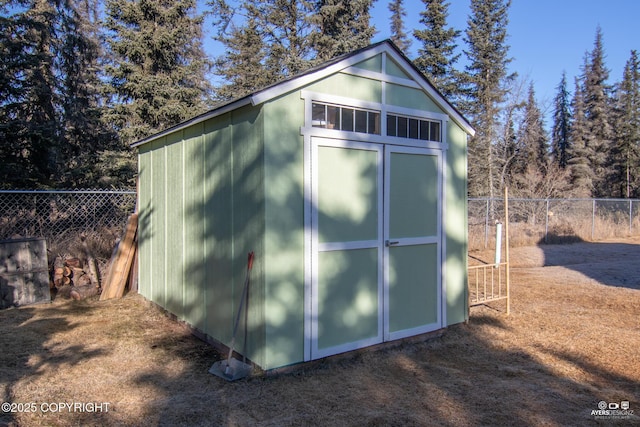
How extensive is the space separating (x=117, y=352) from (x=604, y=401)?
465cm

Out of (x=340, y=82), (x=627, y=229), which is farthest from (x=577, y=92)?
(x=340, y=82)

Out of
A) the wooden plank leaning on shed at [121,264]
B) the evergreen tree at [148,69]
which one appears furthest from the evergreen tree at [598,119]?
the wooden plank leaning on shed at [121,264]

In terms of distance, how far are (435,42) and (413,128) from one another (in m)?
17.1

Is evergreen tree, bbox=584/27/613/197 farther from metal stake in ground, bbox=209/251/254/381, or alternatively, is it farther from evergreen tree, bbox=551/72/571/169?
metal stake in ground, bbox=209/251/254/381

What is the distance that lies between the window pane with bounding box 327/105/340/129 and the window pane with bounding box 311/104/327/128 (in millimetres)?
62

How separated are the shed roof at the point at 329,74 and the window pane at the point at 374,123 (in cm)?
58

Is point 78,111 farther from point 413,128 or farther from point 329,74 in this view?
point 413,128

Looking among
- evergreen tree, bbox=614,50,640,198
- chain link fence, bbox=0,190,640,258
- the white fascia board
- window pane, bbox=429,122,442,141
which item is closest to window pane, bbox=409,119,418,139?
window pane, bbox=429,122,442,141

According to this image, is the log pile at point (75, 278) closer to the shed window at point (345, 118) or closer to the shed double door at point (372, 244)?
the shed double door at point (372, 244)

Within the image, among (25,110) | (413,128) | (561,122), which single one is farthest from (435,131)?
(561,122)

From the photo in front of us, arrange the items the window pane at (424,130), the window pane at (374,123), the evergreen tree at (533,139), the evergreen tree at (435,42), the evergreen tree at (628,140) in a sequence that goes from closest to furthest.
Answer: the window pane at (374,123)
the window pane at (424,130)
the evergreen tree at (435,42)
the evergreen tree at (533,139)
the evergreen tree at (628,140)

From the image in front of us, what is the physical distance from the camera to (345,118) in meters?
4.37

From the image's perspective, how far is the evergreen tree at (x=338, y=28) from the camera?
1683 cm

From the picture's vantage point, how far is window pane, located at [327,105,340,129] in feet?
14.0
